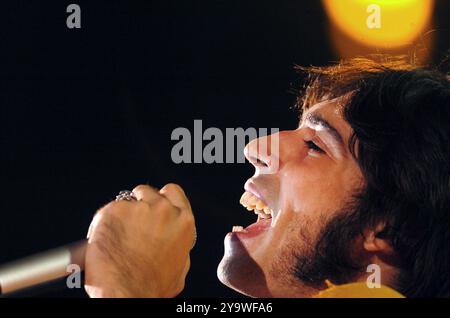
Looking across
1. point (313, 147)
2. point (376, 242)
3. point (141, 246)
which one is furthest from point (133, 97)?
point (141, 246)

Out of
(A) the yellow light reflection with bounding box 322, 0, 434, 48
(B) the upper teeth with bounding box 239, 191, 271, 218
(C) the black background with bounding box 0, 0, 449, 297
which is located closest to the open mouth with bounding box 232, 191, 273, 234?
(B) the upper teeth with bounding box 239, 191, 271, 218

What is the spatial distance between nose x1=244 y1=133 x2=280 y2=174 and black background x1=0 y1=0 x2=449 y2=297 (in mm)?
822

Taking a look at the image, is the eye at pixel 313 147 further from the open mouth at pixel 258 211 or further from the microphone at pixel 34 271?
the microphone at pixel 34 271

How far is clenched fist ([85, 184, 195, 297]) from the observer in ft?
4.41

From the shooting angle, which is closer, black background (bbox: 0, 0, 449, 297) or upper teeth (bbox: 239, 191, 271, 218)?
upper teeth (bbox: 239, 191, 271, 218)

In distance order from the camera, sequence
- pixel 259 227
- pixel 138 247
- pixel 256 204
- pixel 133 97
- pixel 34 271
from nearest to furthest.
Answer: pixel 34 271 → pixel 138 247 → pixel 259 227 → pixel 256 204 → pixel 133 97

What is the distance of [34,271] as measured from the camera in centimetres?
120

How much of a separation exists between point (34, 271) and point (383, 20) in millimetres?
2157

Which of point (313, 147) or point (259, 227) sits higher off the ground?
point (313, 147)

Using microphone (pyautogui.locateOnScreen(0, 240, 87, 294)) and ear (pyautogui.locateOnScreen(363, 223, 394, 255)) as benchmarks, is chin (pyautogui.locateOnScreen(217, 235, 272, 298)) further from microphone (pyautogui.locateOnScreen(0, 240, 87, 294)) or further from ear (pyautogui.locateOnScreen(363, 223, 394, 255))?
microphone (pyautogui.locateOnScreen(0, 240, 87, 294))

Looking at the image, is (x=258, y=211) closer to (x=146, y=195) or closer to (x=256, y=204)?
(x=256, y=204)

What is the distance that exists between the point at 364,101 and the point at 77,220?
1.24 metres

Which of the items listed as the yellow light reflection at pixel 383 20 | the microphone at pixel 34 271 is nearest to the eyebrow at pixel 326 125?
the microphone at pixel 34 271
